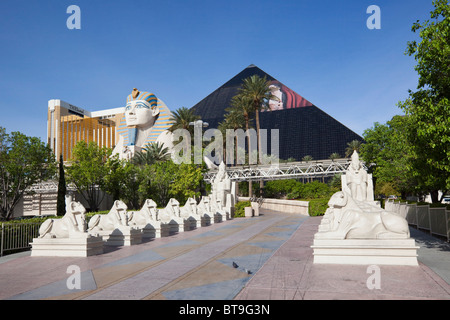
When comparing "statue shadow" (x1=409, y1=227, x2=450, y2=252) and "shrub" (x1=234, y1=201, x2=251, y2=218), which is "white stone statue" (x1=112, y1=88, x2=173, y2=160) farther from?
"statue shadow" (x1=409, y1=227, x2=450, y2=252)

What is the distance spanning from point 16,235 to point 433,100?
13.7 metres

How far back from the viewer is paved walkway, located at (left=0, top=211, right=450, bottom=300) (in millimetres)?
5629

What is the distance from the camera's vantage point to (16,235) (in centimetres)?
1182

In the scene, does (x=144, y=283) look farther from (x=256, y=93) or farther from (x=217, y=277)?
(x=256, y=93)

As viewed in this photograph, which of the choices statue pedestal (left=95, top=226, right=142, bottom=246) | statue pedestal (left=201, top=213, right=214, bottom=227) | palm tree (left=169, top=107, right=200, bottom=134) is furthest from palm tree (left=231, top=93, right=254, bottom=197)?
statue pedestal (left=95, top=226, right=142, bottom=246)

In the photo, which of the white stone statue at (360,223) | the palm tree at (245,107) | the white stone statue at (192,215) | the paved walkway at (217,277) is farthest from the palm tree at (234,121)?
the white stone statue at (360,223)

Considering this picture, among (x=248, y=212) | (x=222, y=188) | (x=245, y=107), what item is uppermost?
(x=245, y=107)

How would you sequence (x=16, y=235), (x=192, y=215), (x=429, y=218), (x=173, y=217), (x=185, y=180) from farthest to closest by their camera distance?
(x=185, y=180)
(x=192, y=215)
(x=173, y=217)
(x=429, y=218)
(x=16, y=235)

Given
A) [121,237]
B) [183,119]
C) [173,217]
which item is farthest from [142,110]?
[121,237]

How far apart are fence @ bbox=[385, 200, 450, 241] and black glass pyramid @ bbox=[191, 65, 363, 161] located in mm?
107064

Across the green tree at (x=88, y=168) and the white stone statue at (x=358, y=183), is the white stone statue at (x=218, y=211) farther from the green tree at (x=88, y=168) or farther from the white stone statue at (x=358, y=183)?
the green tree at (x=88, y=168)

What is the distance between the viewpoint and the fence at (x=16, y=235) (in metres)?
11.3
